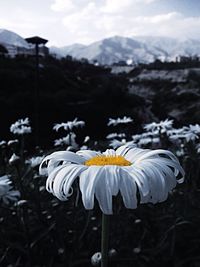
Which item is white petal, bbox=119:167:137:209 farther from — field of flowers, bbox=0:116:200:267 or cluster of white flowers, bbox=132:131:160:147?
cluster of white flowers, bbox=132:131:160:147

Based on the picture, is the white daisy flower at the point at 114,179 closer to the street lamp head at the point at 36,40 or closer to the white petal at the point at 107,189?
the white petal at the point at 107,189

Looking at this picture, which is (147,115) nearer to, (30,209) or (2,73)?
(2,73)

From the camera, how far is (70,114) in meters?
9.05

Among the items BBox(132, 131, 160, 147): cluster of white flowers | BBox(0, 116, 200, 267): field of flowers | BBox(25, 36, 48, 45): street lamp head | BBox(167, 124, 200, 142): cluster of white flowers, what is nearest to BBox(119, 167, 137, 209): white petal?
BBox(0, 116, 200, 267): field of flowers

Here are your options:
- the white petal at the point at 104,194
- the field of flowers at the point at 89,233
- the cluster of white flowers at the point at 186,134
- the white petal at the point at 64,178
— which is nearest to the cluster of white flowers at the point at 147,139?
the cluster of white flowers at the point at 186,134

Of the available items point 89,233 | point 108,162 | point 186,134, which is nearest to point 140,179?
point 108,162

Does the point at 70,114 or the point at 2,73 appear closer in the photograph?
the point at 70,114

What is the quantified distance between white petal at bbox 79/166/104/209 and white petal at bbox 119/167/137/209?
0.06 meters

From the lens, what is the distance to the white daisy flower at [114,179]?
107 centimetres

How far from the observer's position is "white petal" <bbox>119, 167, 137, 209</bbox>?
1.06 m

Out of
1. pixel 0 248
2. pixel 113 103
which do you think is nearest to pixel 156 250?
pixel 0 248

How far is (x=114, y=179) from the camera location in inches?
43.4

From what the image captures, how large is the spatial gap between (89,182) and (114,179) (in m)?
0.07

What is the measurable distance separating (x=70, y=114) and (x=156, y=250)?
695 cm
